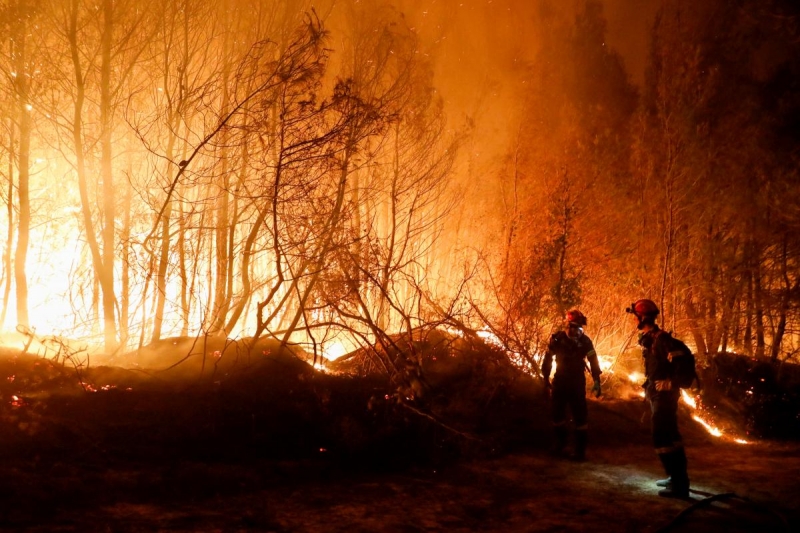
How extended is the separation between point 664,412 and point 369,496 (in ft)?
9.74

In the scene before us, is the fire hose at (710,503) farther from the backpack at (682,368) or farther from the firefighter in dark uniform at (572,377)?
the firefighter in dark uniform at (572,377)

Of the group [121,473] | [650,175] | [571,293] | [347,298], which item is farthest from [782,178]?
[121,473]

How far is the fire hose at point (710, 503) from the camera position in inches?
185

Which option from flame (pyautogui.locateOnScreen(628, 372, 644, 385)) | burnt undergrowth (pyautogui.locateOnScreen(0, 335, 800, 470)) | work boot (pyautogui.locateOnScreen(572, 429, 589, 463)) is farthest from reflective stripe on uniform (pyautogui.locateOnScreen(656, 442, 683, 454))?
flame (pyautogui.locateOnScreen(628, 372, 644, 385))

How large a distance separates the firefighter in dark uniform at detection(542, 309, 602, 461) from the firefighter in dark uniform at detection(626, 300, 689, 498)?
134 centimetres

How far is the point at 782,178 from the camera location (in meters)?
13.0

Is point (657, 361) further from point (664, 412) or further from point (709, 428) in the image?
point (709, 428)

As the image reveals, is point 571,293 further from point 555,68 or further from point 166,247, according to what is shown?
point 555,68

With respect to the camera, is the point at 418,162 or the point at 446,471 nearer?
the point at 446,471

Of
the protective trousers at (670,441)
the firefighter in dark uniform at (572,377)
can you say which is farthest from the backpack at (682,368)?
the firefighter in dark uniform at (572,377)

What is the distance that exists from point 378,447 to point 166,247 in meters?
5.04

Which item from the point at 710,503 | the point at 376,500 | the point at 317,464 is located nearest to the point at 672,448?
the point at 710,503

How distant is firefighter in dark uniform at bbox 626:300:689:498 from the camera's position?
5.65m

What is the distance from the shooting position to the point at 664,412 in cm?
578
